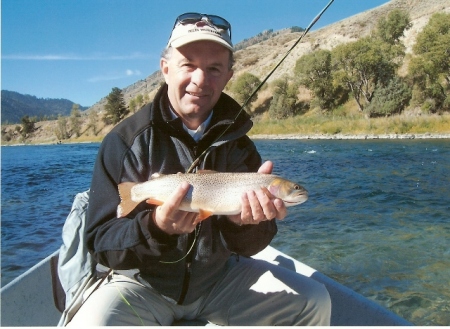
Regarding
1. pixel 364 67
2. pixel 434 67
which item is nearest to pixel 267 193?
pixel 434 67

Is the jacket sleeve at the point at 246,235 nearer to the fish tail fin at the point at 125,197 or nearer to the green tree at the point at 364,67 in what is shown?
the fish tail fin at the point at 125,197

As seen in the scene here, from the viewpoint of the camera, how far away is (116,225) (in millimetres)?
2139

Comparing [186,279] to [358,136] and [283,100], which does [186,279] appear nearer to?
[358,136]

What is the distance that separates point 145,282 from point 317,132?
37.3 m

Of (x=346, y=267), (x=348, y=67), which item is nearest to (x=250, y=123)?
(x=346, y=267)

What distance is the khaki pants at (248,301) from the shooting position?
7.51 ft

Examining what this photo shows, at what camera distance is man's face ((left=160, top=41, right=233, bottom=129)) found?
90.6 inches

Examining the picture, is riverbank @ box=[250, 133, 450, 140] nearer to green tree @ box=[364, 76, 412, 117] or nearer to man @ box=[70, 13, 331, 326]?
green tree @ box=[364, 76, 412, 117]

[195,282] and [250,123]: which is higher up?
[250,123]

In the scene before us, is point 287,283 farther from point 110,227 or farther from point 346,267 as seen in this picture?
point 346,267

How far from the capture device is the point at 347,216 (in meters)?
9.26

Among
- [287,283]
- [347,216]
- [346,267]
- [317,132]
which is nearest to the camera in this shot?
[287,283]

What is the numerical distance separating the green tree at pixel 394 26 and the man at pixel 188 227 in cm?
5909

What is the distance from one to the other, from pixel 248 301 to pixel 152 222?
879mm
